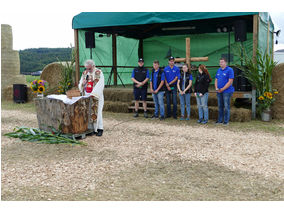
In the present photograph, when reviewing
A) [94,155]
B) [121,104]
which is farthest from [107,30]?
[94,155]

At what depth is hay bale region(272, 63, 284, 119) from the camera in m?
7.41

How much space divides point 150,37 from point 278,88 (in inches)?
261

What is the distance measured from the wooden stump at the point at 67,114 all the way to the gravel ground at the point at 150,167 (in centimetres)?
34

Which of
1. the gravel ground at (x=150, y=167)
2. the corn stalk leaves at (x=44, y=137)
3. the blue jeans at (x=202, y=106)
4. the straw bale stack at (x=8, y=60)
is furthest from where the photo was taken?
the straw bale stack at (x=8, y=60)

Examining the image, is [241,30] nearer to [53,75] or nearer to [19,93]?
[53,75]

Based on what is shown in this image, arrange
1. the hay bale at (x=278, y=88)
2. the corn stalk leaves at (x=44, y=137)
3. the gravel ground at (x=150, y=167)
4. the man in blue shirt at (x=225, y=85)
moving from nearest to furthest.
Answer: the gravel ground at (x=150, y=167)
the corn stalk leaves at (x=44, y=137)
the man in blue shirt at (x=225, y=85)
the hay bale at (x=278, y=88)

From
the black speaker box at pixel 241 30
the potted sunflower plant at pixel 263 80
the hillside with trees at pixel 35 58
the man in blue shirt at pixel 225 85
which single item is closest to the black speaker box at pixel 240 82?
the potted sunflower plant at pixel 263 80

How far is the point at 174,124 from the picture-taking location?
7.07 meters

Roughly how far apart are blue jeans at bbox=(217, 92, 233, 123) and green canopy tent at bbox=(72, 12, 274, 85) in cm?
256

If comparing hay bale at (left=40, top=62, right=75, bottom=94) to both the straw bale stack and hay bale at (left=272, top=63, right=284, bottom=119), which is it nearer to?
the straw bale stack

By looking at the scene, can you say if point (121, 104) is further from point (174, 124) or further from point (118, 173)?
point (118, 173)

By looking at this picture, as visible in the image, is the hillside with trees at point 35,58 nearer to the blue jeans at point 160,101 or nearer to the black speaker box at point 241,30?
the blue jeans at point 160,101

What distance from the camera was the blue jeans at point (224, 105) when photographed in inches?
265

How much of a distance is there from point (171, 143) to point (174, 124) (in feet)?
6.03
